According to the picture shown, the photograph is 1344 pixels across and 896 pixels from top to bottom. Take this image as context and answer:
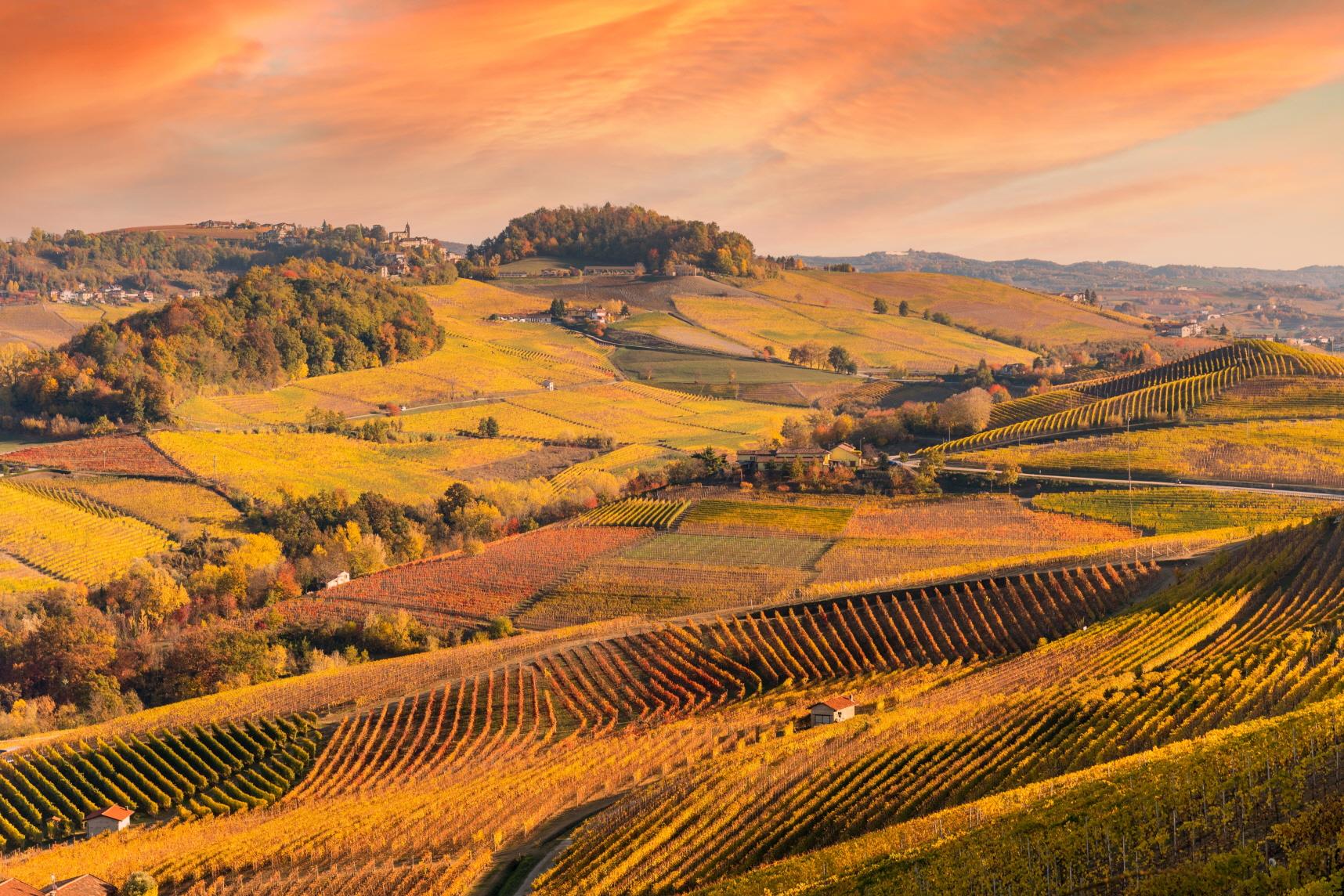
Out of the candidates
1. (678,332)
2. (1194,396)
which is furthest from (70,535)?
(678,332)

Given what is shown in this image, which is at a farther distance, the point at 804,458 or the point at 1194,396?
the point at 1194,396

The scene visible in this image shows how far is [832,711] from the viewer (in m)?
43.6

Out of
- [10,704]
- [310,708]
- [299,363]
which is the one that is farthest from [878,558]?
[299,363]

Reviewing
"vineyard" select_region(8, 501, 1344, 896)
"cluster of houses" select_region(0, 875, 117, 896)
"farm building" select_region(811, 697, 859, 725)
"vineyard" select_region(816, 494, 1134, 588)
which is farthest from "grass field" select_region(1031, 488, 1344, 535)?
"cluster of houses" select_region(0, 875, 117, 896)

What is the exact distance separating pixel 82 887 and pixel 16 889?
171cm

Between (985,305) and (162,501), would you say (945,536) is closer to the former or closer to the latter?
(162,501)

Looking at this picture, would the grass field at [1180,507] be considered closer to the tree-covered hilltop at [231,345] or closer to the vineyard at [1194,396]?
the vineyard at [1194,396]

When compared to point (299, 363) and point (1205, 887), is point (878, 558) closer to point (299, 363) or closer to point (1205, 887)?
point (1205, 887)

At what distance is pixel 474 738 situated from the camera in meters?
48.5

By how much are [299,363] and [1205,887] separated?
119 m

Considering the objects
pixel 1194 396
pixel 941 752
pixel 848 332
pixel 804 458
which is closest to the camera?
pixel 941 752

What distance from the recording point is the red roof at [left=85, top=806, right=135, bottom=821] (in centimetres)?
4316

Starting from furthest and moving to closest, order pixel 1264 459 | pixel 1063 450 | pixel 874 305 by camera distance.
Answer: pixel 874 305, pixel 1063 450, pixel 1264 459

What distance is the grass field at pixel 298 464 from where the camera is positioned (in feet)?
294
